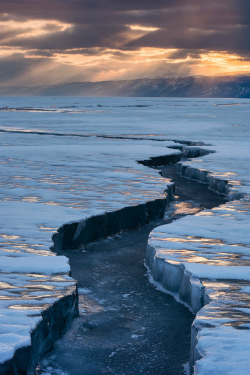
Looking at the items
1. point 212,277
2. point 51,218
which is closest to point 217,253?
point 212,277

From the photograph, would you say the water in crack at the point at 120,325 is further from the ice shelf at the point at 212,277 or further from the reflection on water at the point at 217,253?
the reflection on water at the point at 217,253

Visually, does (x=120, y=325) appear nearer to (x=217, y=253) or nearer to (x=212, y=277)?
(x=212, y=277)

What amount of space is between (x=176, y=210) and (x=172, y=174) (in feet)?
10.8

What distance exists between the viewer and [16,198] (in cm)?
588

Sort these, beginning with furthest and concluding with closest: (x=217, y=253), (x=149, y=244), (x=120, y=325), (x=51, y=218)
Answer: (x=51, y=218) < (x=149, y=244) < (x=217, y=253) < (x=120, y=325)

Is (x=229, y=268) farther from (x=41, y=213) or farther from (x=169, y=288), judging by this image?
(x=41, y=213)

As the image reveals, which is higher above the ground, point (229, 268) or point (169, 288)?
point (229, 268)

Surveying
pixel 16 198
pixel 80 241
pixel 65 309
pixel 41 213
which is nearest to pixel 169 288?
pixel 65 309

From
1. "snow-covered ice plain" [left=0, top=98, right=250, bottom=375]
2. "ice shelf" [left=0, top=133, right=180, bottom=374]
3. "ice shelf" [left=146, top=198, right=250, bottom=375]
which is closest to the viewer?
"ice shelf" [left=146, top=198, right=250, bottom=375]

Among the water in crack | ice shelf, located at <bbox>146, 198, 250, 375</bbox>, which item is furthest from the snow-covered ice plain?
the water in crack

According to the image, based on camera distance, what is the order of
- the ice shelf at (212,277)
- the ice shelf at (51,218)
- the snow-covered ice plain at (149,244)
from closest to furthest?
the ice shelf at (212,277)
the snow-covered ice plain at (149,244)
the ice shelf at (51,218)

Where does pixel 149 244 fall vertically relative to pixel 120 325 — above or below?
above

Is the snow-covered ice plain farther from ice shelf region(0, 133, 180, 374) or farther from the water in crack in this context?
the water in crack

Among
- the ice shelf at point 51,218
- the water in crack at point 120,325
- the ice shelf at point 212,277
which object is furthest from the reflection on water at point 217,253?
the ice shelf at point 51,218
